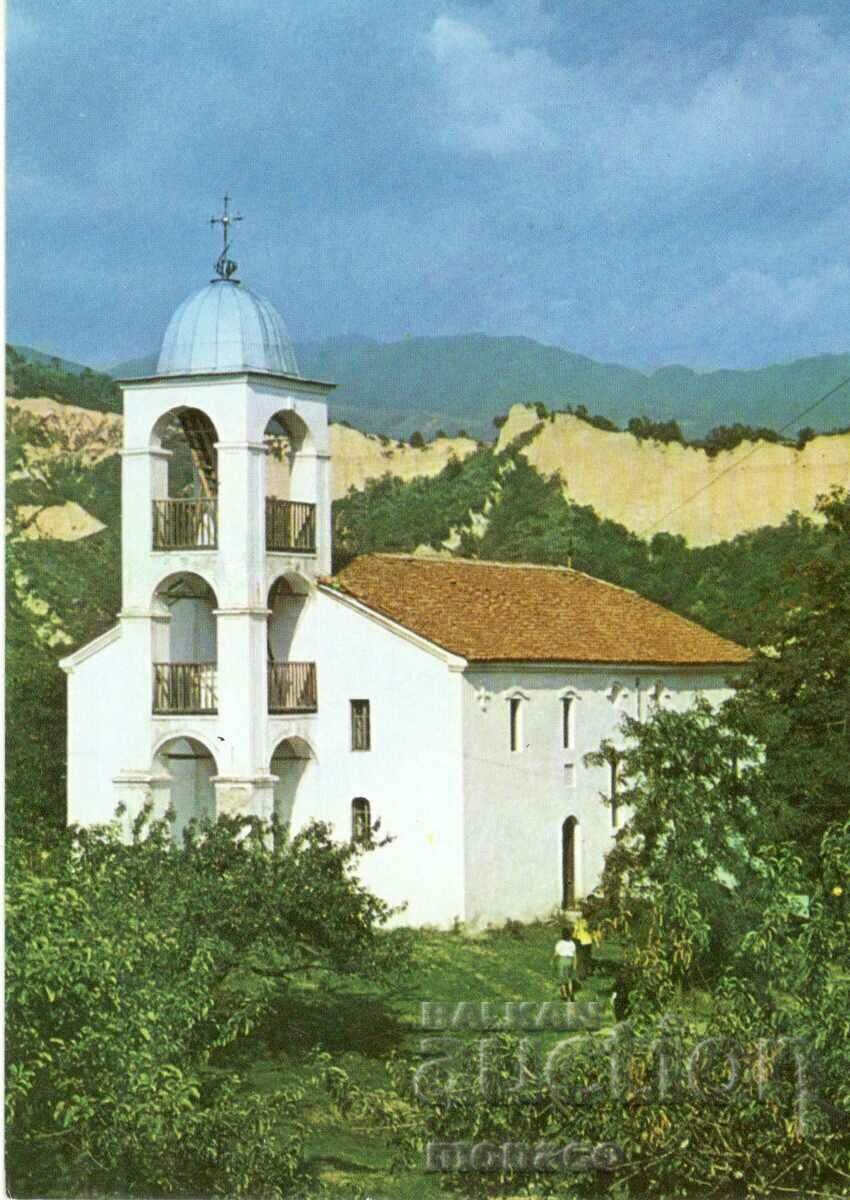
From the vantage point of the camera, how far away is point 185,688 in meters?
14.6

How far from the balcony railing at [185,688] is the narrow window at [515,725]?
2.29m

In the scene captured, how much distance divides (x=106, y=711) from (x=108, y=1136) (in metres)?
3.99

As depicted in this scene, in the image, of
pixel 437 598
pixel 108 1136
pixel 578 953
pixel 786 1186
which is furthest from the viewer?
pixel 437 598

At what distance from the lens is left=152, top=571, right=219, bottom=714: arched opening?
47.8 ft

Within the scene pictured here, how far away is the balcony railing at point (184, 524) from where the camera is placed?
14.7 metres

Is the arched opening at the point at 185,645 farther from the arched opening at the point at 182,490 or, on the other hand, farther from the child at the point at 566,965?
the child at the point at 566,965

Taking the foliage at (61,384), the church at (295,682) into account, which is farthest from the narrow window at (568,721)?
the foliage at (61,384)

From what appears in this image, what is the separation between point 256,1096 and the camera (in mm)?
12195

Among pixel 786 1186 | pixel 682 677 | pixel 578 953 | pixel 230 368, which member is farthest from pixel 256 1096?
pixel 230 368

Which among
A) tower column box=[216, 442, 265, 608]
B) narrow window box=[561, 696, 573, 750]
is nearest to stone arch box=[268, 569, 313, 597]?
tower column box=[216, 442, 265, 608]

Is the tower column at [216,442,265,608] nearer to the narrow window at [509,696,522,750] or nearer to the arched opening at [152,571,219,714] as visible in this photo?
the arched opening at [152,571,219,714]

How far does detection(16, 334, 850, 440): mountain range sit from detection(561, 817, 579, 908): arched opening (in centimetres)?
307

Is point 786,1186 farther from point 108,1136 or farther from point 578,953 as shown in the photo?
point 108,1136

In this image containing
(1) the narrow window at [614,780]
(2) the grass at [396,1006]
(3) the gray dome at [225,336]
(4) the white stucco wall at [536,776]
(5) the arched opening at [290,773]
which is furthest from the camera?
(5) the arched opening at [290,773]
